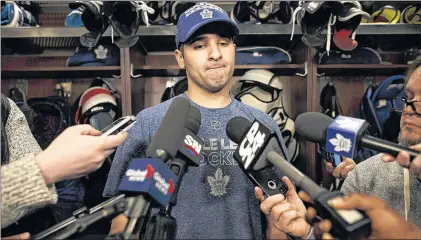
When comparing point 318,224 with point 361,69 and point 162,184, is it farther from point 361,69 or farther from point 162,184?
point 361,69

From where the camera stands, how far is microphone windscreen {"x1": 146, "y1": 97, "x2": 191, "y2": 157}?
76 centimetres

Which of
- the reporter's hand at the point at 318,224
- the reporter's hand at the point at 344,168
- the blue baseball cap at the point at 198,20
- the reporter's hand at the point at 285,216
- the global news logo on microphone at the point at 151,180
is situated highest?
the blue baseball cap at the point at 198,20

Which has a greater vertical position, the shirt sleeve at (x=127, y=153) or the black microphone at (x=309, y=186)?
the black microphone at (x=309, y=186)

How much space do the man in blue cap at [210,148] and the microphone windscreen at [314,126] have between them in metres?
0.25

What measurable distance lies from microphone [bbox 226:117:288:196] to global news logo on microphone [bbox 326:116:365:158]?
3.9 inches

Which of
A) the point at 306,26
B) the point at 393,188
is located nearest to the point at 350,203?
the point at 393,188

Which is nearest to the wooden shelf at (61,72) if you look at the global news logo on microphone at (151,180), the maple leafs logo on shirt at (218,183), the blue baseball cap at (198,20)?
the blue baseball cap at (198,20)

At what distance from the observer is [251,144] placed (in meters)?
0.82

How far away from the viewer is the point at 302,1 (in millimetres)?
2195

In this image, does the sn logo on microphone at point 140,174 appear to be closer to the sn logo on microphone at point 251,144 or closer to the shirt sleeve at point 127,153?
the sn logo on microphone at point 251,144

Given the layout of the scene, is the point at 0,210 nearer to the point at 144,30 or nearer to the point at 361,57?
the point at 144,30

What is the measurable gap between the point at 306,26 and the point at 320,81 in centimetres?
67

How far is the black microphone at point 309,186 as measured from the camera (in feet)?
2.04

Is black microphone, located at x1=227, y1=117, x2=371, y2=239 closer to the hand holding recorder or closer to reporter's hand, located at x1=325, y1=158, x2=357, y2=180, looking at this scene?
the hand holding recorder
